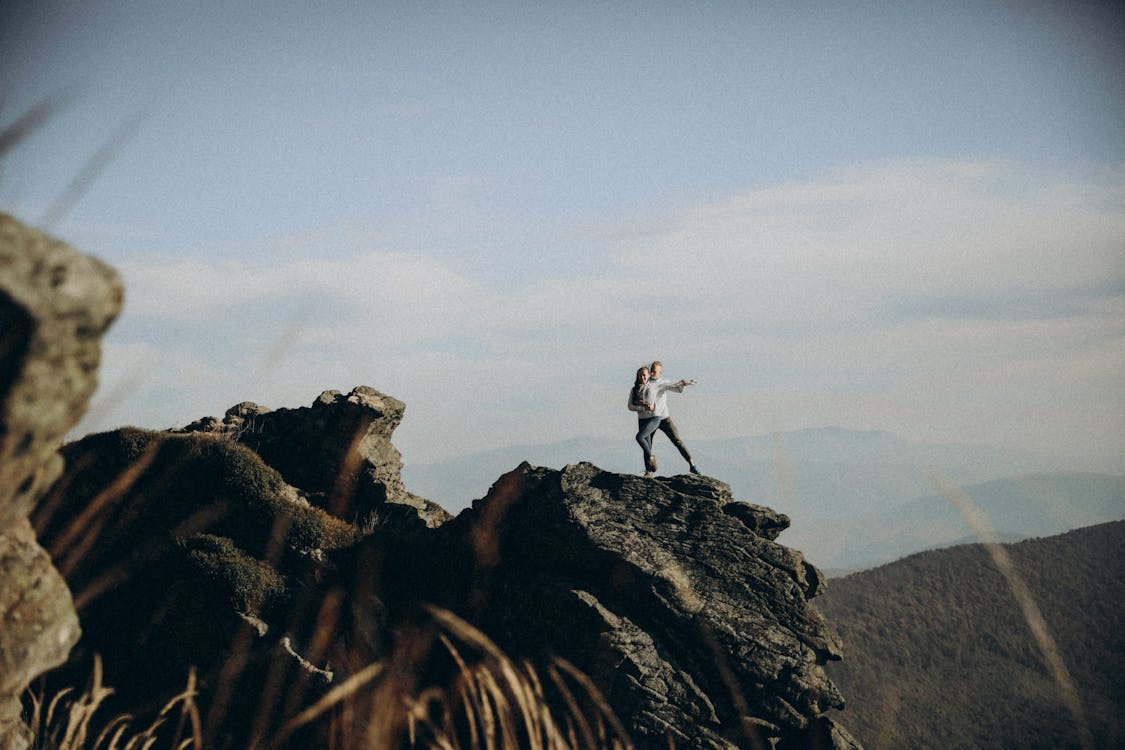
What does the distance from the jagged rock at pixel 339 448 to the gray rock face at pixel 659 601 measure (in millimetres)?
3793

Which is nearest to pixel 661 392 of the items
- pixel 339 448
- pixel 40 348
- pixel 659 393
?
A: pixel 659 393

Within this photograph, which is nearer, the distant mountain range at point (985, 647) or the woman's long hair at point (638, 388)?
the woman's long hair at point (638, 388)

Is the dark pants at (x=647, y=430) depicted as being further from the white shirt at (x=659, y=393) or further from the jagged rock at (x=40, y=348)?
the jagged rock at (x=40, y=348)

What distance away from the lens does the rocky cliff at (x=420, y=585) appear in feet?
52.0

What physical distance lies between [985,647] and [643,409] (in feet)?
283

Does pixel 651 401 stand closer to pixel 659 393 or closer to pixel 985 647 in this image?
pixel 659 393

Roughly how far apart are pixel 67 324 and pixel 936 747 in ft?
269

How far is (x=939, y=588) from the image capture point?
296 ft

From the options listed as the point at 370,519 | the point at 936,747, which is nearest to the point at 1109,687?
the point at 936,747

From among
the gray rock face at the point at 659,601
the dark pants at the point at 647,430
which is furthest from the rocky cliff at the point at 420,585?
the dark pants at the point at 647,430

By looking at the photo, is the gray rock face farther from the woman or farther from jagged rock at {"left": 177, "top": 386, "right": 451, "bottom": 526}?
jagged rock at {"left": 177, "top": 386, "right": 451, "bottom": 526}

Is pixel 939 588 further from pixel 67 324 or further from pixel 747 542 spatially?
pixel 67 324

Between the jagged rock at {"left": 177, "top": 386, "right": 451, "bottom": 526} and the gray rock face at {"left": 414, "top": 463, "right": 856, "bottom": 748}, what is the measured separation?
3.79 m

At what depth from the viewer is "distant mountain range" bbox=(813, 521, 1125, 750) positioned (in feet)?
224
